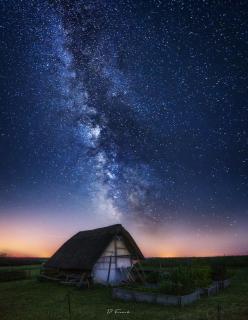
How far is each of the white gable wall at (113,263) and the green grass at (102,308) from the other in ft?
15.0

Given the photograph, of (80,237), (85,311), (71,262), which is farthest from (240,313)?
(80,237)

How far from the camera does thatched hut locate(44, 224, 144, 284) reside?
24109 mm

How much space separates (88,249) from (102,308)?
11138 millimetres

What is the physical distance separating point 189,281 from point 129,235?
9924 mm

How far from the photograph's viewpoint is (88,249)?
25547mm

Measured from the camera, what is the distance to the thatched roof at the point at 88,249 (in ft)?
79.4

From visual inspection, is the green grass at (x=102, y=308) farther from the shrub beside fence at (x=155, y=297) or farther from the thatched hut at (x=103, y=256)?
the thatched hut at (x=103, y=256)

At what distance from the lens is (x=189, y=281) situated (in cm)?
1712

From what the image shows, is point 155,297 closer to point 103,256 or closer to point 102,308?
point 102,308

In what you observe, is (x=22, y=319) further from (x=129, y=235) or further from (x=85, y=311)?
(x=129, y=235)
